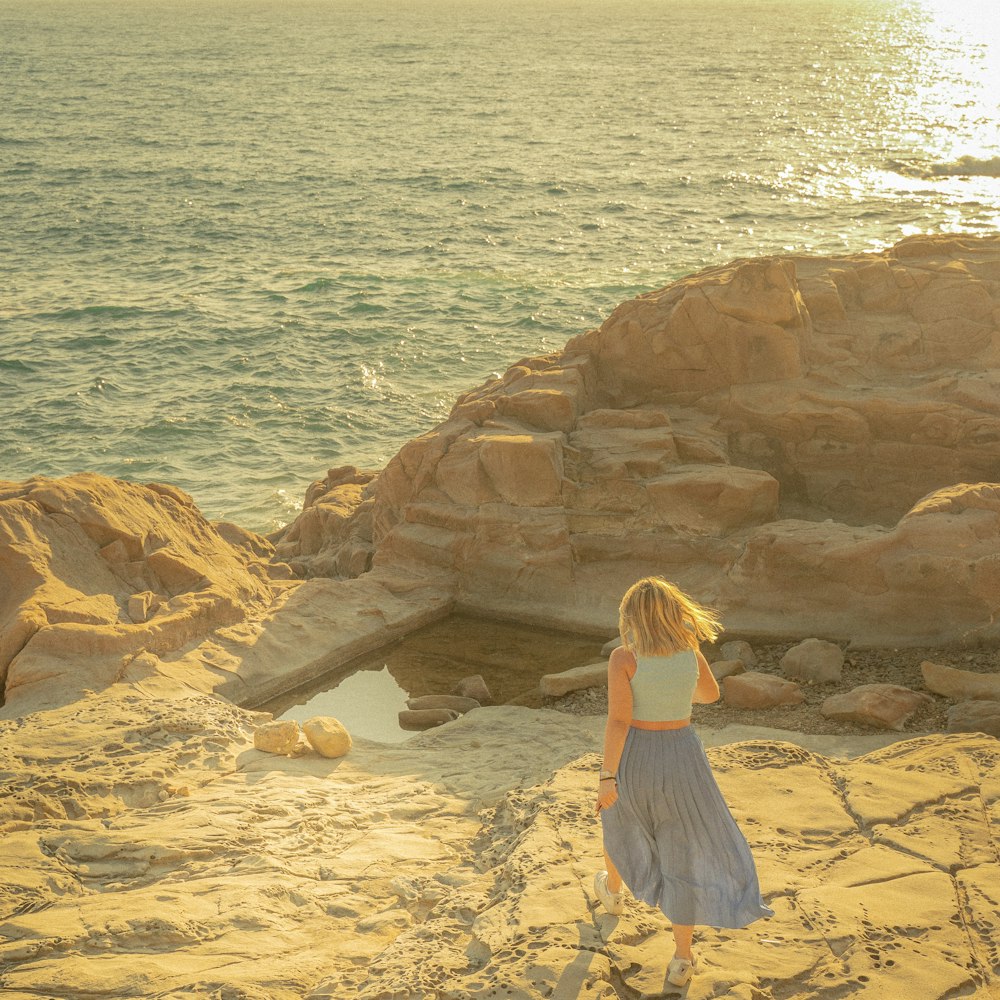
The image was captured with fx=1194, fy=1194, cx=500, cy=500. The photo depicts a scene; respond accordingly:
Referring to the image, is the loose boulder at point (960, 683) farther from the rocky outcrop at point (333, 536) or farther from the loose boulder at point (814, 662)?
the rocky outcrop at point (333, 536)

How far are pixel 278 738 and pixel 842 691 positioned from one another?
15.3ft

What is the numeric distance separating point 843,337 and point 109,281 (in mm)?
21074

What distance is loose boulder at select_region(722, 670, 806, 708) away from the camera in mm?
9914

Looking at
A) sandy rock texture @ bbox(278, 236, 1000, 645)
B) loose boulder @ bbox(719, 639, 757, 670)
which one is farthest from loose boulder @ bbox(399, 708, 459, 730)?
loose boulder @ bbox(719, 639, 757, 670)

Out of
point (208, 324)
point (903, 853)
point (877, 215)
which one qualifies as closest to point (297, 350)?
point (208, 324)

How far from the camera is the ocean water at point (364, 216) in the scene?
2211 cm

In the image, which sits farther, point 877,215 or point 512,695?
point 877,215

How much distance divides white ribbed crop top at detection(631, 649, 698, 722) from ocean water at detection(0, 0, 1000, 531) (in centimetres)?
1319

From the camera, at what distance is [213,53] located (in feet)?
A: 260

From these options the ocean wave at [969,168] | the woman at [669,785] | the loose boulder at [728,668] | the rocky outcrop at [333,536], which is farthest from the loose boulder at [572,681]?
the ocean wave at [969,168]

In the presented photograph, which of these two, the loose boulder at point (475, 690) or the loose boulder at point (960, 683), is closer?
the loose boulder at point (960, 683)

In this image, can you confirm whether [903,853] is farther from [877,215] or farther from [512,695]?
[877,215]

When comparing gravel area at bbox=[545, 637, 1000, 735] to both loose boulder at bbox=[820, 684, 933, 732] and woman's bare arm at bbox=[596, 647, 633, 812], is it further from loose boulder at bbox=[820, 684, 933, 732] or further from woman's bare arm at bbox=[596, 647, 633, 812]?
woman's bare arm at bbox=[596, 647, 633, 812]

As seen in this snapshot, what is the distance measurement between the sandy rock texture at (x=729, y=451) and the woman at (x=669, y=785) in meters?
5.98
